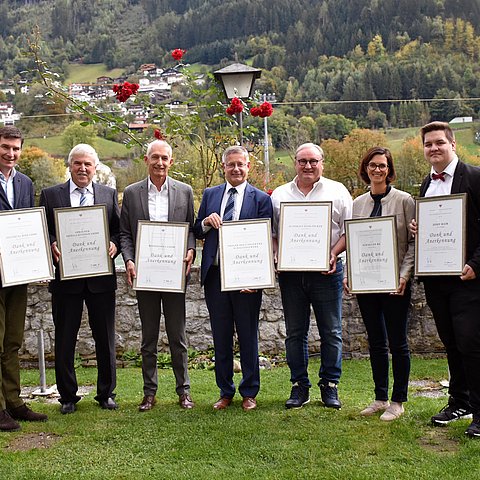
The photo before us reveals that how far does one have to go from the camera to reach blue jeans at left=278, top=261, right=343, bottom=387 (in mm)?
5043

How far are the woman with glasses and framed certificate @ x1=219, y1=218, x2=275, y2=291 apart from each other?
0.62 metres

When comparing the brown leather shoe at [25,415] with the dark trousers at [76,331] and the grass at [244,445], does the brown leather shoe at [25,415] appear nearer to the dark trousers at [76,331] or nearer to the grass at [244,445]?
the grass at [244,445]

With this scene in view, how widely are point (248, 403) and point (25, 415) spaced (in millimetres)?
1745

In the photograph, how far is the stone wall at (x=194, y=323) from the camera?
800 centimetres

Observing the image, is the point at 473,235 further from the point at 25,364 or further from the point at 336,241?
the point at 25,364

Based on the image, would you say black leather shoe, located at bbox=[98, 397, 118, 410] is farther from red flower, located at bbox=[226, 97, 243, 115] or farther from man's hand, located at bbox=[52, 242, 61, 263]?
red flower, located at bbox=[226, 97, 243, 115]

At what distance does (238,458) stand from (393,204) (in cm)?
203

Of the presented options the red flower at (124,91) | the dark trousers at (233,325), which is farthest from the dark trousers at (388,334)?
the red flower at (124,91)

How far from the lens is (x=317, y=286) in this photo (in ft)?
16.5

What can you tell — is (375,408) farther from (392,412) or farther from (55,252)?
(55,252)

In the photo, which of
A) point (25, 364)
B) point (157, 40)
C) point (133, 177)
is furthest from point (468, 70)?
point (25, 364)

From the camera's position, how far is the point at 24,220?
4926 mm

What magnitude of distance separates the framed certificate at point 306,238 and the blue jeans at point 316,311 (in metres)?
0.16

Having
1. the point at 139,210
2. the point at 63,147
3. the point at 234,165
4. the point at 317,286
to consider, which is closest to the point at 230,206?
the point at 234,165
